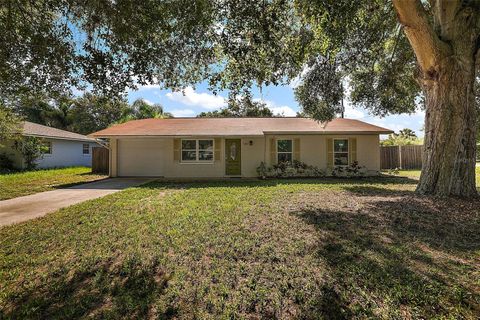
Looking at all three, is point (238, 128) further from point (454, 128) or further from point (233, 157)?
point (454, 128)

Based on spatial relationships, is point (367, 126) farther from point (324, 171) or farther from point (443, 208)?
point (443, 208)

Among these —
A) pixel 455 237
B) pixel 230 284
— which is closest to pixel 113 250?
pixel 230 284

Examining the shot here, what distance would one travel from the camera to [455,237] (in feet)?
15.1

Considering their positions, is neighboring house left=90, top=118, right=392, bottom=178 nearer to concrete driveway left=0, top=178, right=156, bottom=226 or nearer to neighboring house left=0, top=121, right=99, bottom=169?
concrete driveway left=0, top=178, right=156, bottom=226

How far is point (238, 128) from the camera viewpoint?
15.0 metres

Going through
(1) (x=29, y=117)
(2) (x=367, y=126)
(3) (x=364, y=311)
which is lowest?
(3) (x=364, y=311)

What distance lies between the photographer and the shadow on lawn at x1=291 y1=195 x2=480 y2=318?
9.43 ft

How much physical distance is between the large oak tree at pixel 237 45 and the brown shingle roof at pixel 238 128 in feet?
17.8

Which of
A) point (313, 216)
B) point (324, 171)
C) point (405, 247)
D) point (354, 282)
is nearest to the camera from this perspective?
point (354, 282)

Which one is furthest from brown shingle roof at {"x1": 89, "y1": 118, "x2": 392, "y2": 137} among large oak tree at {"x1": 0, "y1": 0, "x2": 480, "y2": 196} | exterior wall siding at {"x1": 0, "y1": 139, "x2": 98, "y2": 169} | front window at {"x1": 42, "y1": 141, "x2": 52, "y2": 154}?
exterior wall siding at {"x1": 0, "y1": 139, "x2": 98, "y2": 169}

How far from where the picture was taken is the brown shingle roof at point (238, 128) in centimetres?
1420

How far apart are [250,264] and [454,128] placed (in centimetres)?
679

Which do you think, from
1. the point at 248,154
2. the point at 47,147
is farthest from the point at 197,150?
the point at 47,147

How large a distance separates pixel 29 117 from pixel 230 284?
41069 millimetres
